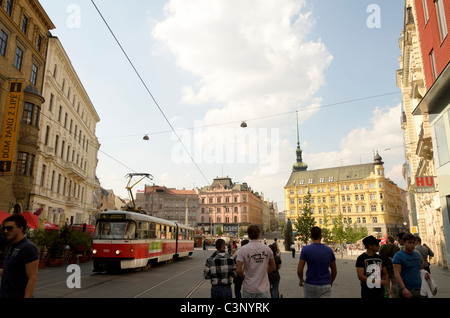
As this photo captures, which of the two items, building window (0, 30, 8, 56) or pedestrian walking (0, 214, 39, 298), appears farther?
building window (0, 30, 8, 56)

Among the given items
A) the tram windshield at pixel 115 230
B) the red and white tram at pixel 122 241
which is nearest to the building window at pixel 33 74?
the red and white tram at pixel 122 241

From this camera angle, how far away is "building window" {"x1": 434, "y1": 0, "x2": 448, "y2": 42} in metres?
14.1

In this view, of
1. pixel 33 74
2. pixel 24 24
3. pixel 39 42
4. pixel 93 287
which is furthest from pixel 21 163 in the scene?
pixel 93 287

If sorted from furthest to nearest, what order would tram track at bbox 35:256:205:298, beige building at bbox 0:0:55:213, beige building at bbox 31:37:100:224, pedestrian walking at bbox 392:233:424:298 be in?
beige building at bbox 31:37:100:224, beige building at bbox 0:0:55:213, tram track at bbox 35:256:205:298, pedestrian walking at bbox 392:233:424:298

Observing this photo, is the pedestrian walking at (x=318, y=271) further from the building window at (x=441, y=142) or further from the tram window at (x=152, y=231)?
the tram window at (x=152, y=231)

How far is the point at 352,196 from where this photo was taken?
87.1 metres

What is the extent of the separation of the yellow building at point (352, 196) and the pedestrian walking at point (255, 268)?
81.4 meters

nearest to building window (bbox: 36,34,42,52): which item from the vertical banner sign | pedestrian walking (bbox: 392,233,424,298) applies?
the vertical banner sign

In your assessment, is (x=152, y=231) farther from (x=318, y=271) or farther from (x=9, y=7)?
(x=9, y=7)

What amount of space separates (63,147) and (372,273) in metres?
34.5

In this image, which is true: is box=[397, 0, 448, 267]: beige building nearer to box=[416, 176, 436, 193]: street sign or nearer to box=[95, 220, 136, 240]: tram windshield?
box=[416, 176, 436, 193]: street sign

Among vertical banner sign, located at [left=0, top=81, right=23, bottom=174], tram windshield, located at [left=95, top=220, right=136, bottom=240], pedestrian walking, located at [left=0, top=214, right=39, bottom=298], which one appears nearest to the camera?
pedestrian walking, located at [left=0, top=214, right=39, bottom=298]

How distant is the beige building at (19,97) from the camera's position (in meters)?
21.5

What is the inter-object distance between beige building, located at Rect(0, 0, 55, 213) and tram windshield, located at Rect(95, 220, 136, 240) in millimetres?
9866
